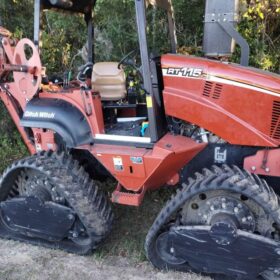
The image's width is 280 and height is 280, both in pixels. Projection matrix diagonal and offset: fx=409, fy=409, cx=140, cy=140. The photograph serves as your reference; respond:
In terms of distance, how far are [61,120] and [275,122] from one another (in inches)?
70.1

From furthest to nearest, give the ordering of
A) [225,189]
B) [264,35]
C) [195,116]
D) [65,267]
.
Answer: [264,35] < [65,267] < [195,116] < [225,189]

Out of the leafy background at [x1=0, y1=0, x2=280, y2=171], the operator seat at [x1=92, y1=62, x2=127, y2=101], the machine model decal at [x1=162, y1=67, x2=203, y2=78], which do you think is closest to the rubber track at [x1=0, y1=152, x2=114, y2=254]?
the operator seat at [x1=92, y1=62, x2=127, y2=101]

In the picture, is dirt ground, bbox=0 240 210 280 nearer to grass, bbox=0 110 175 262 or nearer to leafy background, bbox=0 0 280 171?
grass, bbox=0 110 175 262

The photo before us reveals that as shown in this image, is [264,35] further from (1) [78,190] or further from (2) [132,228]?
(1) [78,190]

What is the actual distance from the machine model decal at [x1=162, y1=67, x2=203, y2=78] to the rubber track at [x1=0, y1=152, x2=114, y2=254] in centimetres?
115

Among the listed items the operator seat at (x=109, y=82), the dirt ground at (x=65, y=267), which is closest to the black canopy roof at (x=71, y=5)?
the operator seat at (x=109, y=82)

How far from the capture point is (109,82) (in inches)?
157

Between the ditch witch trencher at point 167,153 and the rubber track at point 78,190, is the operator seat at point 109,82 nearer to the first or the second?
the ditch witch trencher at point 167,153

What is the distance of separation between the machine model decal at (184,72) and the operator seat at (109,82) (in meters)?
0.75

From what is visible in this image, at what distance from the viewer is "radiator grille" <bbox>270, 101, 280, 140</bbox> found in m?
3.13

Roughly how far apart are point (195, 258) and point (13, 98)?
2317 millimetres

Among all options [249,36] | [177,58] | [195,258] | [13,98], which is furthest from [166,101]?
[249,36]

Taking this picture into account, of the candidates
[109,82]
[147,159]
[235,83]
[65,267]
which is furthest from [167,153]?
[65,267]

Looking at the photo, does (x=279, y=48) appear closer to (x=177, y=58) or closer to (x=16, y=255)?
(x=177, y=58)
